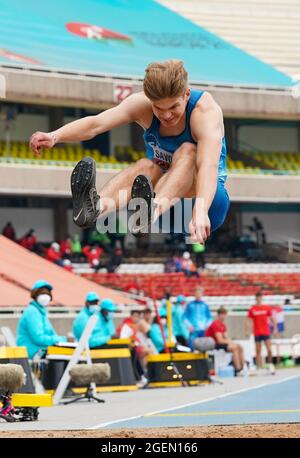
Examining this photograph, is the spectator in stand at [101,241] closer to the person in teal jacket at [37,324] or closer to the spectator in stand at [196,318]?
the spectator in stand at [196,318]

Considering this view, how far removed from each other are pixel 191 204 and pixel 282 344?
20.7 meters

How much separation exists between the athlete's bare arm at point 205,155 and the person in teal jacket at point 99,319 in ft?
31.6

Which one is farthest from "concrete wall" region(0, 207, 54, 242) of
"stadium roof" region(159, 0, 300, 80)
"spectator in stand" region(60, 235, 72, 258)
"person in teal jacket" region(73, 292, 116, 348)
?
"person in teal jacket" region(73, 292, 116, 348)

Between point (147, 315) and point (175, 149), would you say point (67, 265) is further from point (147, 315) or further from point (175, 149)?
point (175, 149)

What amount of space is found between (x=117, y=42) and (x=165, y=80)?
33.8 metres

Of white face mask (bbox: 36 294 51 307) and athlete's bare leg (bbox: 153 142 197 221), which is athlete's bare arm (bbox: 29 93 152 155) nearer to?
athlete's bare leg (bbox: 153 142 197 221)

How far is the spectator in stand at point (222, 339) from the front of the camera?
23297 mm

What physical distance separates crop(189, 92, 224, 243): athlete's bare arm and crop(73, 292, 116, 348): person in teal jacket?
963 cm

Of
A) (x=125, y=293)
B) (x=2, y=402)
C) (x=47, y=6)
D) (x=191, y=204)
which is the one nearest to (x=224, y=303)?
(x=125, y=293)

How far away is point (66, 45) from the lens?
39.2 metres

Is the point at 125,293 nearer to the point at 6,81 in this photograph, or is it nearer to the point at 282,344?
the point at 282,344

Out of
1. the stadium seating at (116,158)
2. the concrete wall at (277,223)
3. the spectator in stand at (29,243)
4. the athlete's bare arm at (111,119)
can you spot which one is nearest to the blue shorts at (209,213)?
the athlete's bare arm at (111,119)
